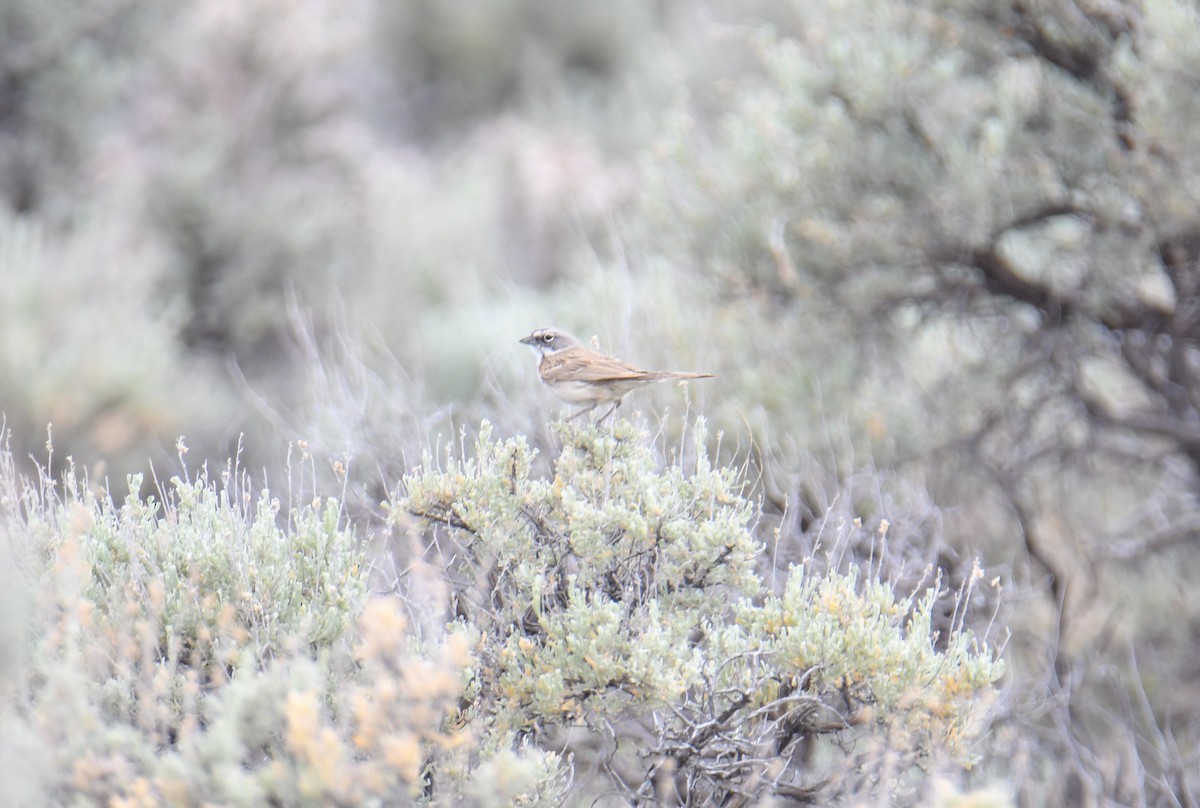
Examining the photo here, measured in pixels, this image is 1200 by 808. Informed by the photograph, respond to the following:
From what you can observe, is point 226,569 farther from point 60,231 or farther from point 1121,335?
point 60,231

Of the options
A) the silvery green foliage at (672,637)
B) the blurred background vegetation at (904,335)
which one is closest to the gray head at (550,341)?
the blurred background vegetation at (904,335)

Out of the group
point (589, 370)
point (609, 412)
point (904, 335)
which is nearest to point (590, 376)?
point (589, 370)

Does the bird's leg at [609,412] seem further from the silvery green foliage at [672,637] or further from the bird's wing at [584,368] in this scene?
the silvery green foliage at [672,637]

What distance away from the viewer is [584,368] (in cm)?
632

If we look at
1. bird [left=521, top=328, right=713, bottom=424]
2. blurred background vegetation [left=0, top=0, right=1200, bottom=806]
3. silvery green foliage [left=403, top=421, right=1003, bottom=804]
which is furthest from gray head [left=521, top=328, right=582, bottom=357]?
silvery green foliage [left=403, top=421, right=1003, bottom=804]

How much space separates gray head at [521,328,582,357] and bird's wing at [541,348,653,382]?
16 centimetres

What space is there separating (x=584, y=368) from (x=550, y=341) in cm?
64

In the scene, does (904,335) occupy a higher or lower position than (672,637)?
lower

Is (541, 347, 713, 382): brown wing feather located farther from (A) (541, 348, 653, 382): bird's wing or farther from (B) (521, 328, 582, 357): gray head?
(B) (521, 328, 582, 357): gray head

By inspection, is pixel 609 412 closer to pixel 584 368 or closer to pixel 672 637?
pixel 584 368

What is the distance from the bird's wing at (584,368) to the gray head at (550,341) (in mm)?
160

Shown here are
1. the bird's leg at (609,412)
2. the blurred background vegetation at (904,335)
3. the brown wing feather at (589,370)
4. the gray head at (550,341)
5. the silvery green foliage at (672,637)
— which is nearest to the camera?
the silvery green foliage at (672,637)

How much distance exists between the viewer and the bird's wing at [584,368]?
20.3 feet

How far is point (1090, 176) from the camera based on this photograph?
28.1ft
